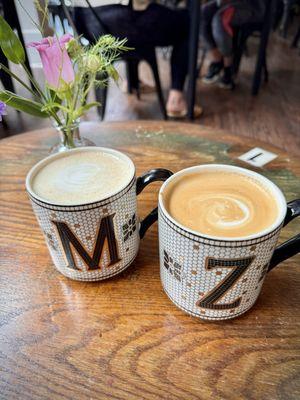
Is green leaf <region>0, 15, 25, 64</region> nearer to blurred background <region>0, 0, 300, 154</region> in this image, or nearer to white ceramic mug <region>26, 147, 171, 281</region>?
white ceramic mug <region>26, 147, 171, 281</region>

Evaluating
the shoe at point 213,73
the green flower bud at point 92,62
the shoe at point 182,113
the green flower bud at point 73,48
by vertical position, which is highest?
the green flower bud at point 73,48

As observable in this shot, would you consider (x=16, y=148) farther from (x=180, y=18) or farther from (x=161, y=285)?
(x=180, y=18)

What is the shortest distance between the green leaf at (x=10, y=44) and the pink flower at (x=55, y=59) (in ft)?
0.06

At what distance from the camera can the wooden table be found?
1.26ft

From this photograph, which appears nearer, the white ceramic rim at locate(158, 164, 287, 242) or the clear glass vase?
the white ceramic rim at locate(158, 164, 287, 242)

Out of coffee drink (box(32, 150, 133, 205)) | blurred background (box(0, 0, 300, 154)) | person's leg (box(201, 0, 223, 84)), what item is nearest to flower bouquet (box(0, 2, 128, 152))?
coffee drink (box(32, 150, 133, 205))

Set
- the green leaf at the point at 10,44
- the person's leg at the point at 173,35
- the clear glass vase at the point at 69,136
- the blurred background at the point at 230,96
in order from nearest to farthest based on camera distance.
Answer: the green leaf at the point at 10,44 → the clear glass vase at the point at 69,136 → the person's leg at the point at 173,35 → the blurred background at the point at 230,96

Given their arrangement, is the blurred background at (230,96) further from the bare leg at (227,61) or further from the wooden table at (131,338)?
the wooden table at (131,338)

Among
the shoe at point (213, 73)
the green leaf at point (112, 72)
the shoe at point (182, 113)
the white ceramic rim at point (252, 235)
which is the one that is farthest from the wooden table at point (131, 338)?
the shoe at point (213, 73)

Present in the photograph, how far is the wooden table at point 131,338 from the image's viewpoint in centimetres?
39

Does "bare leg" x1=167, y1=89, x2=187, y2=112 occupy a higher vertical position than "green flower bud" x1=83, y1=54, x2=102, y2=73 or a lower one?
lower

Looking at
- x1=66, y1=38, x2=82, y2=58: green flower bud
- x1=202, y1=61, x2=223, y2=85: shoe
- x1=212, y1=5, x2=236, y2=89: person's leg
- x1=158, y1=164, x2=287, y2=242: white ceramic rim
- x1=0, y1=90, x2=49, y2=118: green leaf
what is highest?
x1=66, y1=38, x2=82, y2=58: green flower bud

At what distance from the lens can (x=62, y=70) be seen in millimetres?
537

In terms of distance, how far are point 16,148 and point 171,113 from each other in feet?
4.90
